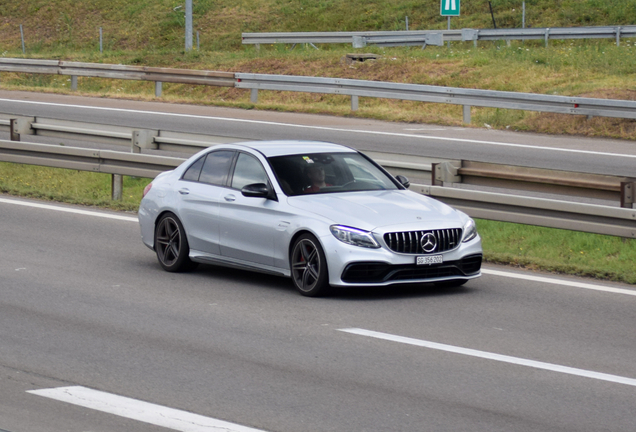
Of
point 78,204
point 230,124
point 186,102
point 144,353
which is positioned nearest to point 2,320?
point 144,353

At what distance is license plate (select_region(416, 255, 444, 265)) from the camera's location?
9.28m

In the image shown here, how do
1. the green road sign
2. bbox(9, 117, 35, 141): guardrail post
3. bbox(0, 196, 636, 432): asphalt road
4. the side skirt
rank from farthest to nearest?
1. the green road sign
2. bbox(9, 117, 35, 141): guardrail post
3. the side skirt
4. bbox(0, 196, 636, 432): asphalt road

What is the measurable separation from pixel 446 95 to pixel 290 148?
46.0 ft

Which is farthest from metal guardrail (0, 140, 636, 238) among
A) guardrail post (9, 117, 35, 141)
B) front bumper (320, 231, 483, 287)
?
guardrail post (9, 117, 35, 141)

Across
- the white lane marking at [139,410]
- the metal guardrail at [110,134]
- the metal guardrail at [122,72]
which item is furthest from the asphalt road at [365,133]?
the white lane marking at [139,410]

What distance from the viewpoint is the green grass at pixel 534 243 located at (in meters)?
11.1

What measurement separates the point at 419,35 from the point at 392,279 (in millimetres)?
23298

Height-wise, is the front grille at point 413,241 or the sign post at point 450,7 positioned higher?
the sign post at point 450,7

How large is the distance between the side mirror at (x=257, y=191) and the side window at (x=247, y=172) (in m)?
0.26

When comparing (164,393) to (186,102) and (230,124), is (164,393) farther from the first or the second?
(186,102)

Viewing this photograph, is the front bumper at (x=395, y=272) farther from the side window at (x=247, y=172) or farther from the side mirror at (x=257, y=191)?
the side window at (x=247, y=172)

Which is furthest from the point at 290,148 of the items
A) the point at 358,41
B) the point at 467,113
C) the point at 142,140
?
the point at 358,41

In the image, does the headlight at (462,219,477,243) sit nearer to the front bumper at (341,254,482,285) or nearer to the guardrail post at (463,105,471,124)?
the front bumper at (341,254,482,285)

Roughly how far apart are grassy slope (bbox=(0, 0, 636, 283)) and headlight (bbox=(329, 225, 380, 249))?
2747mm
